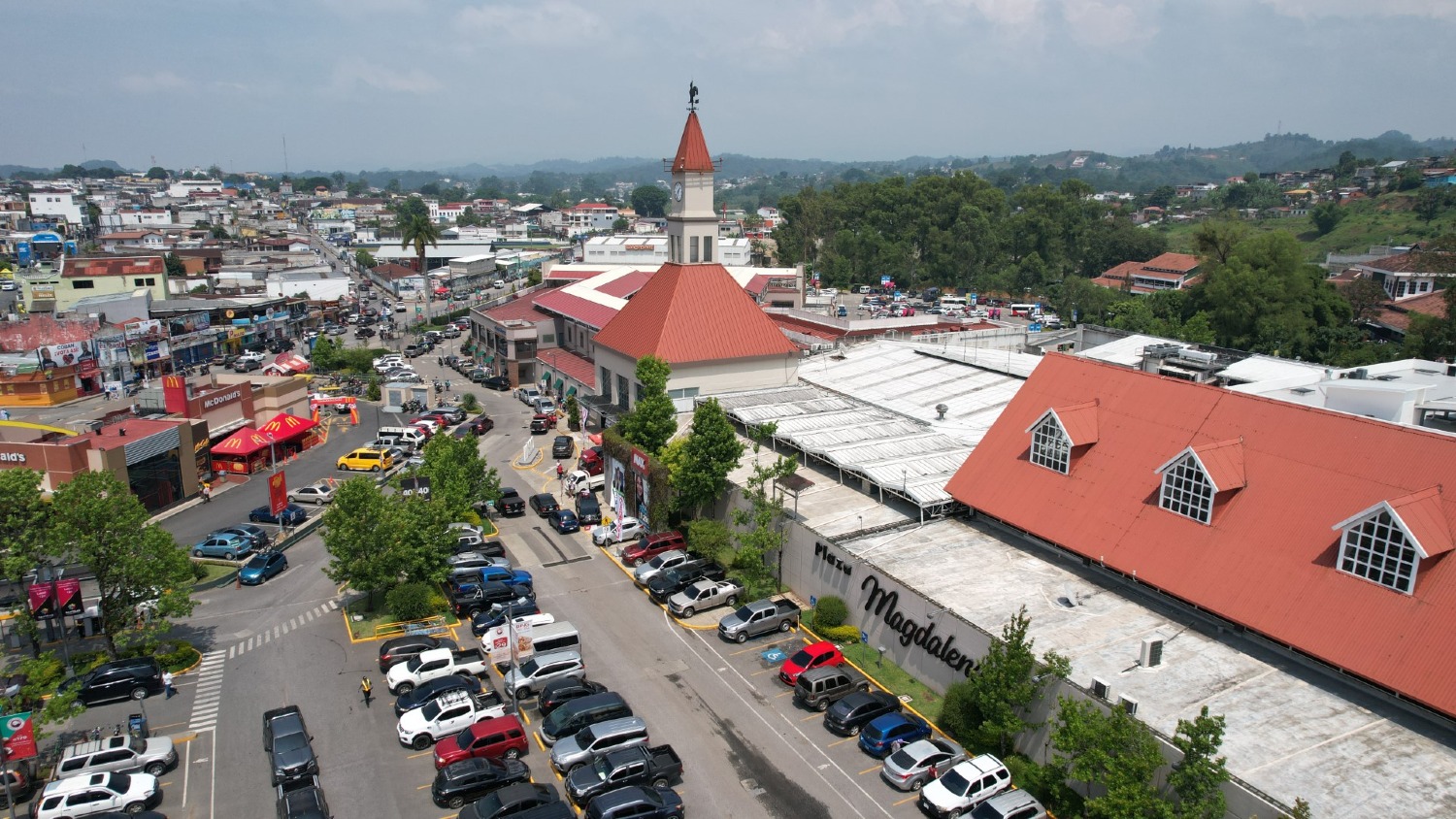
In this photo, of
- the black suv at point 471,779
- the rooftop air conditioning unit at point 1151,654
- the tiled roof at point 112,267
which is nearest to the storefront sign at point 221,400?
the black suv at point 471,779

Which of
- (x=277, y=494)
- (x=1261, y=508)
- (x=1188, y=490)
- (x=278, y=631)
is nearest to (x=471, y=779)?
(x=278, y=631)

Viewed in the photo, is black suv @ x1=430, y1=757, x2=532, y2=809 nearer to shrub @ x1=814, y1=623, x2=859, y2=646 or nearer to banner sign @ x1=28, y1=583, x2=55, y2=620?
shrub @ x1=814, y1=623, x2=859, y2=646

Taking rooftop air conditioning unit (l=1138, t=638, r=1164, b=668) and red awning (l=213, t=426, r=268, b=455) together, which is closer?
rooftop air conditioning unit (l=1138, t=638, r=1164, b=668)

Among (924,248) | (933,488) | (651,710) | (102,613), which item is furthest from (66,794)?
(924,248)

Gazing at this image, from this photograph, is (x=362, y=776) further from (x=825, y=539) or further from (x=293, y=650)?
(x=825, y=539)

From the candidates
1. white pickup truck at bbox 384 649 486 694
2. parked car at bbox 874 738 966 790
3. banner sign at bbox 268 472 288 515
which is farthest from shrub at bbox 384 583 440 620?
parked car at bbox 874 738 966 790

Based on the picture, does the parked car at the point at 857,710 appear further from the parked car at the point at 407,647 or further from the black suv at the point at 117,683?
the black suv at the point at 117,683

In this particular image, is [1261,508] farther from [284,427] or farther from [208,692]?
[284,427]
